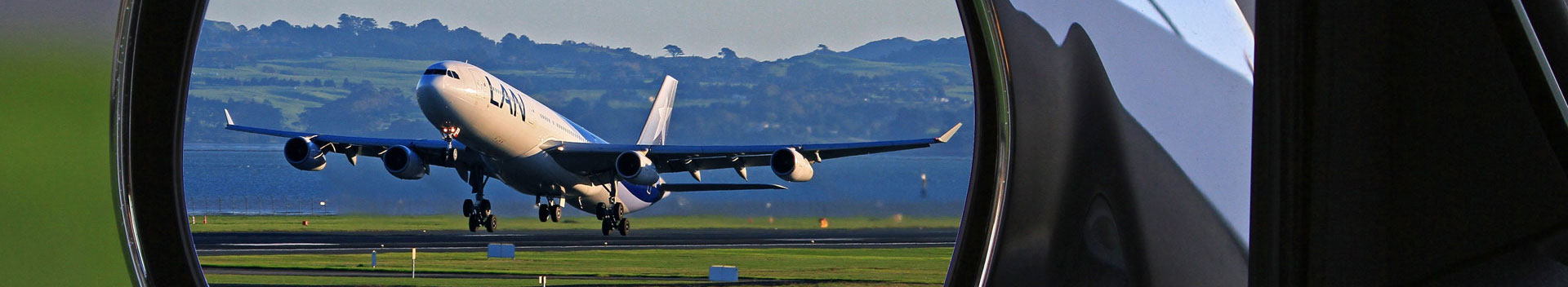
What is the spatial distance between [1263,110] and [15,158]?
2.44 feet

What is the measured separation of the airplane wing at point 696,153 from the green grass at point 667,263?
11.9 ft

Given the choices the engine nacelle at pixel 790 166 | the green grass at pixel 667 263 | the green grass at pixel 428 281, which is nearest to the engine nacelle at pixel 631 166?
the engine nacelle at pixel 790 166

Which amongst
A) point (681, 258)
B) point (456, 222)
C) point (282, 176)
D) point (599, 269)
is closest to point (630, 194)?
point (599, 269)

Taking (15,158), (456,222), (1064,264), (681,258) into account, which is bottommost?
(1064,264)

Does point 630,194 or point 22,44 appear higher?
point 630,194

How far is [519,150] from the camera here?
1281cm

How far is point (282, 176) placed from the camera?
4138cm

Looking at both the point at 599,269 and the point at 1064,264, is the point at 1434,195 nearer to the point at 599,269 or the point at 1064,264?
the point at 1064,264

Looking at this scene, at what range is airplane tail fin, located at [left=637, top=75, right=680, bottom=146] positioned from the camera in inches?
755

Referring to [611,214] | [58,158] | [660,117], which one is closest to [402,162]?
[611,214]

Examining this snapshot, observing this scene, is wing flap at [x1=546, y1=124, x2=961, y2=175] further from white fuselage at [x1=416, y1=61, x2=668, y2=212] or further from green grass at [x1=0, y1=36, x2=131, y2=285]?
green grass at [x1=0, y1=36, x2=131, y2=285]

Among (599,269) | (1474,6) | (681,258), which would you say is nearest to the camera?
(1474,6)

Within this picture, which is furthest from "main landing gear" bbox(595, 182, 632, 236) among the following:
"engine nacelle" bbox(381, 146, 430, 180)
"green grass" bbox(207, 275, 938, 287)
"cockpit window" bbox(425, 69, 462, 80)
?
"cockpit window" bbox(425, 69, 462, 80)

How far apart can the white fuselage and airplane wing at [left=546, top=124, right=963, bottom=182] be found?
200 millimetres
